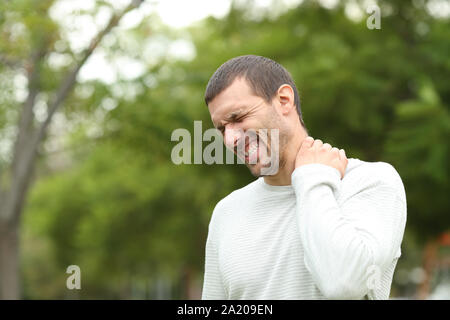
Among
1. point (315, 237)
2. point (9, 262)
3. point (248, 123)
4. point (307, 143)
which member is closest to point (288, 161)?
point (307, 143)

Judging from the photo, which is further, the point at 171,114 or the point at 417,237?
the point at 417,237

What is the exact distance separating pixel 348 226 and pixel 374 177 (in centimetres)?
28

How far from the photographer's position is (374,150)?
Answer: 42.8 ft

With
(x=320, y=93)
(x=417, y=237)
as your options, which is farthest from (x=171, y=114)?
(x=417, y=237)

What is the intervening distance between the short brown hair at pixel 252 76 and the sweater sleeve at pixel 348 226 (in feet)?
1.01

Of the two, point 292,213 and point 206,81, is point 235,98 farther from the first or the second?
point 206,81

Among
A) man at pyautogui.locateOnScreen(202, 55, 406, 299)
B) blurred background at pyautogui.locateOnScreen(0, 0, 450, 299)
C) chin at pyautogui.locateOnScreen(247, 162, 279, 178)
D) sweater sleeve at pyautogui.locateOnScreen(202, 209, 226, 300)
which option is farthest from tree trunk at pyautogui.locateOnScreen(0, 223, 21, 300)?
chin at pyautogui.locateOnScreen(247, 162, 279, 178)

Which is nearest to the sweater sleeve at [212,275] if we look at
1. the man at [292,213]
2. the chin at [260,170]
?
the man at [292,213]

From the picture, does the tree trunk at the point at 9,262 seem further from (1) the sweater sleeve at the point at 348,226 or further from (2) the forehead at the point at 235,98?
(1) the sweater sleeve at the point at 348,226

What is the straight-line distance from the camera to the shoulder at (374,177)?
2203 millimetres

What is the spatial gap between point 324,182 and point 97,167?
2157cm

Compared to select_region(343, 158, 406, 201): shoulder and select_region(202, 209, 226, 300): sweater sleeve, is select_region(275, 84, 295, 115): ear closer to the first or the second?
→ select_region(343, 158, 406, 201): shoulder

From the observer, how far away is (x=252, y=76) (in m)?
Result: 2.30
